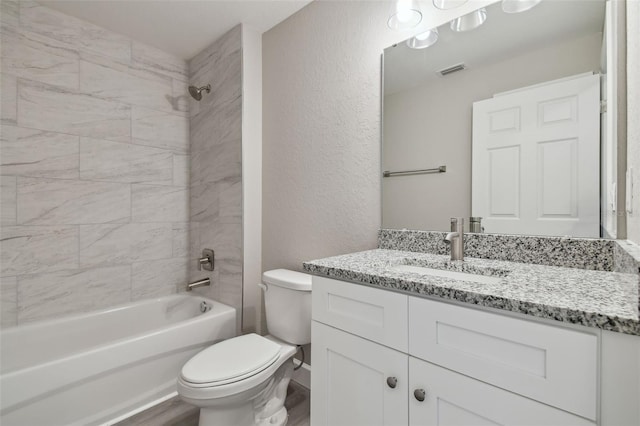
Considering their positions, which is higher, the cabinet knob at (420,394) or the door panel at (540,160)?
the door panel at (540,160)

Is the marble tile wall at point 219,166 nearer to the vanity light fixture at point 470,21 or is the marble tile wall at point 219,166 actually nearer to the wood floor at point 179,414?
the wood floor at point 179,414

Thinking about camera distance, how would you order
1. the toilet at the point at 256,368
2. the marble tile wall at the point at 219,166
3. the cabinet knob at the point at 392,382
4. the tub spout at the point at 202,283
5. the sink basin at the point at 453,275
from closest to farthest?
the cabinet knob at the point at 392,382 < the sink basin at the point at 453,275 < the toilet at the point at 256,368 < the marble tile wall at the point at 219,166 < the tub spout at the point at 202,283

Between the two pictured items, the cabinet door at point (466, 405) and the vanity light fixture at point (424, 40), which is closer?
the cabinet door at point (466, 405)

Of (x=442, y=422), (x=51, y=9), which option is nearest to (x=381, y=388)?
(x=442, y=422)

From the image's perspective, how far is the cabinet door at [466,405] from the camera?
0.66 m

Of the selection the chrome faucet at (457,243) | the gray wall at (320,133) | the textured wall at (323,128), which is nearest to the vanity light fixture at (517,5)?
the textured wall at (323,128)

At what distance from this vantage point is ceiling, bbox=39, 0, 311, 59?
191 cm

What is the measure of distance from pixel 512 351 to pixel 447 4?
141 cm

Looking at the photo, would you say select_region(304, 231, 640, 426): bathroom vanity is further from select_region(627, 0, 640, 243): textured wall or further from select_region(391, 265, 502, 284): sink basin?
select_region(627, 0, 640, 243): textured wall

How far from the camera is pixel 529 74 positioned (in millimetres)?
1158

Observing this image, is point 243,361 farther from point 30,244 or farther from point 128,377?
point 30,244

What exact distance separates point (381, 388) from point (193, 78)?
8.89ft

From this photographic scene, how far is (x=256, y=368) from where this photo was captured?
1374 mm

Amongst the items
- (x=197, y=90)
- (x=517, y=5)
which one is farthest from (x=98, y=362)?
(x=517, y=5)
